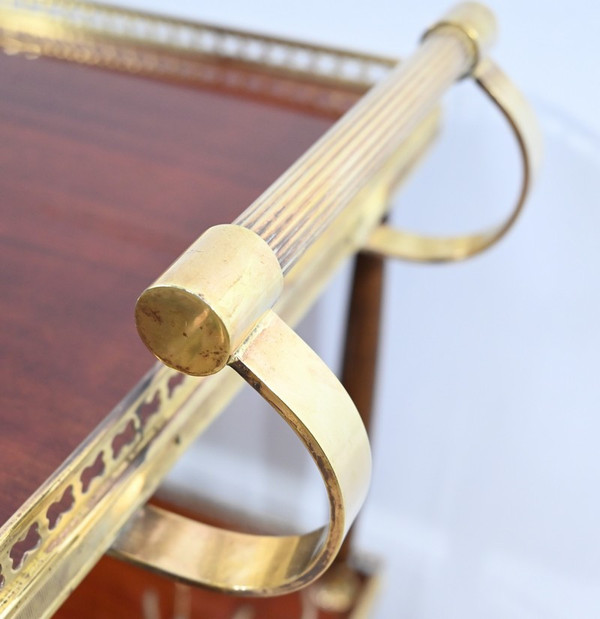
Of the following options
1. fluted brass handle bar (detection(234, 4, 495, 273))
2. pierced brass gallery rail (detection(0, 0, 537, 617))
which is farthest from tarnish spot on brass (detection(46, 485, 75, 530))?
fluted brass handle bar (detection(234, 4, 495, 273))

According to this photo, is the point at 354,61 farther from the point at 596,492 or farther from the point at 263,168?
the point at 596,492

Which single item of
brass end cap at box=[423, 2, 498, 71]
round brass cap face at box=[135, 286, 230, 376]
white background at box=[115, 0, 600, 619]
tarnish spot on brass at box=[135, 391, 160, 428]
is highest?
white background at box=[115, 0, 600, 619]

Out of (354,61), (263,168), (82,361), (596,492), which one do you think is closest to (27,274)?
(82,361)

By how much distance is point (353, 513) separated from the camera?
35 cm

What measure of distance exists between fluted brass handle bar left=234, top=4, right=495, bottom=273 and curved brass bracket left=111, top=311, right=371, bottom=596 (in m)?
0.04

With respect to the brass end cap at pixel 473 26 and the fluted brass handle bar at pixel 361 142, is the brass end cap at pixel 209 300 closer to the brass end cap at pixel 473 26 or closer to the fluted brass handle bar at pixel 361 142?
the fluted brass handle bar at pixel 361 142

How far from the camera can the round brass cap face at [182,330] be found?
0.29 metres

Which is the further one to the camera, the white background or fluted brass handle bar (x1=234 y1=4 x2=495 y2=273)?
the white background

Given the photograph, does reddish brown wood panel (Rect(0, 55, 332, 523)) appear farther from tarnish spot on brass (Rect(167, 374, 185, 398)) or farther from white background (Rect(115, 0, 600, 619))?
white background (Rect(115, 0, 600, 619))

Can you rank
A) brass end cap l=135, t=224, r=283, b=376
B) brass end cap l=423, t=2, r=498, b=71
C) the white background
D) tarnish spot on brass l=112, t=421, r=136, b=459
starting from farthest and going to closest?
the white background, brass end cap l=423, t=2, r=498, b=71, tarnish spot on brass l=112, t=421, r=136, b=459, brass end cap l=135, t=224, r=283, b=376

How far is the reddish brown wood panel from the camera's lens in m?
0.41

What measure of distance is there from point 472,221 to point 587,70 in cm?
19

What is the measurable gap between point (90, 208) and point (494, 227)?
11.5 inches

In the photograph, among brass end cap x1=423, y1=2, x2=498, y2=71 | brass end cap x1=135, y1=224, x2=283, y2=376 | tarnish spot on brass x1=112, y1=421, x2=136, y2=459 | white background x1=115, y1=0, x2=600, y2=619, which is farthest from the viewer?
white background x1=115, y1=0, x2=600, y2=619
